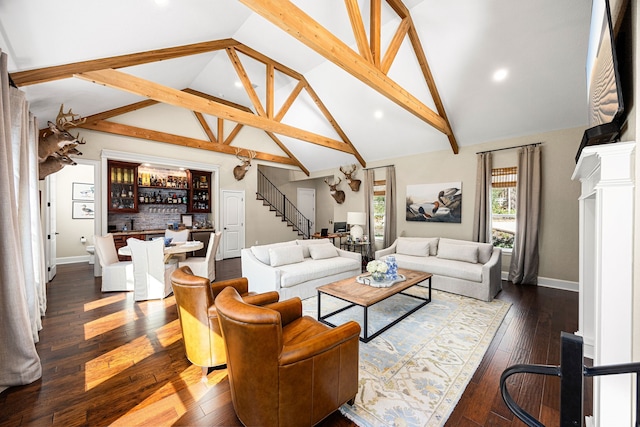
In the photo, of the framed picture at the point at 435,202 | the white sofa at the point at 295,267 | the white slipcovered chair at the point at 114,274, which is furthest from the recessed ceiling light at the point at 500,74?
the white slipcovered chair at the point at 114,274

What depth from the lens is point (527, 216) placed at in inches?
182

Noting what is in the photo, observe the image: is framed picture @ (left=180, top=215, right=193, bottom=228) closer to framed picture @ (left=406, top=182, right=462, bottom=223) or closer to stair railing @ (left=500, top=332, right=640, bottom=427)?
framed picture @ (left=406, top=182, right=462, bottom=223)

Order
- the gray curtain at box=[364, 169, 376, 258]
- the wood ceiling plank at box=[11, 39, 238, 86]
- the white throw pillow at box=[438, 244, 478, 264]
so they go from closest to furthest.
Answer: the wood ceiling plank at box=[11, 39, 238, 86] → the white throw pillow at box=[438, 244, 478, 264] → the gray curtain at box=[364, 169, 376, 258]

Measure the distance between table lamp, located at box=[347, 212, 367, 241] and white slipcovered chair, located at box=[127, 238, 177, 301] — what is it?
395 cm

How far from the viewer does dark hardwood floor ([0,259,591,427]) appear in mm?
1699

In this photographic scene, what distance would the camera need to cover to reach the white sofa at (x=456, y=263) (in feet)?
12.5

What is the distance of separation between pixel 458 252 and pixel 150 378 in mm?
4665

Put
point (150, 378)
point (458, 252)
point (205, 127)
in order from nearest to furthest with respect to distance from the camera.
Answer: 1. point (150, 378)
2. point (458, 252)
3. point (205, 127)

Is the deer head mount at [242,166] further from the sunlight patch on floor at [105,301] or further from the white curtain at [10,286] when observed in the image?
the white curtain at [10,286]

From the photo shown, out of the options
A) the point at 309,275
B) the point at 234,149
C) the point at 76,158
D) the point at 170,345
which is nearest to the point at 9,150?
the point at 170,345

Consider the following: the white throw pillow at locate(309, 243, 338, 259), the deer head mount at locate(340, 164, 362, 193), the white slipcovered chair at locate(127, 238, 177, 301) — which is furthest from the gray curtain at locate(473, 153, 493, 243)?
the white slipcovered chair at locate(127, 238, 177, 301)

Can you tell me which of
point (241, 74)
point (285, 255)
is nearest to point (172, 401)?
point (285, 255)

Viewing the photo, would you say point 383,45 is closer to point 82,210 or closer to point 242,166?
point 242,166

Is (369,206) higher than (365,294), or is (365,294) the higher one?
(369,206)
